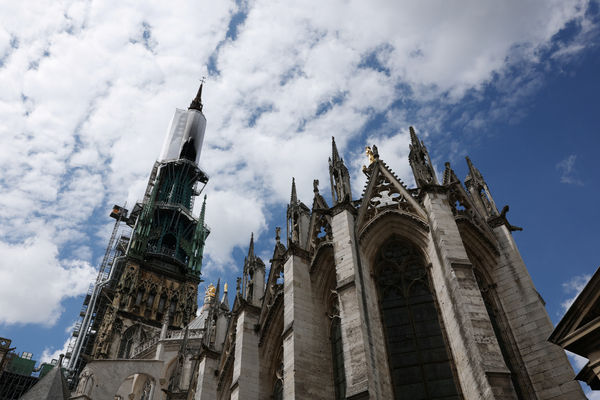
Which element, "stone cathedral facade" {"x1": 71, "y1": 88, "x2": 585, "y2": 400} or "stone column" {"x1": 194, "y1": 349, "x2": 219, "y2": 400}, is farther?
"stone column" {"x1": 194, "y1": 349, "x2": 219, "y2": 400}

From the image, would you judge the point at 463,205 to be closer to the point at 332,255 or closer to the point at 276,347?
the point at 332,255

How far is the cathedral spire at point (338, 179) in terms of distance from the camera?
14.6m

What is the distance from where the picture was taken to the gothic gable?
14039 mm

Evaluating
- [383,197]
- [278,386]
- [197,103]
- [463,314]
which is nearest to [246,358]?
[278,386]

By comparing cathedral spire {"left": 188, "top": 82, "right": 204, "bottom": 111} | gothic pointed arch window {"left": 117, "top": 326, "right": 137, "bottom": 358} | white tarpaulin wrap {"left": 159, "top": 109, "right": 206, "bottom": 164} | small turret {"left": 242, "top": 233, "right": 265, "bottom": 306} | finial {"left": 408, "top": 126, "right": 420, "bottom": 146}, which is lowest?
small turret {"left": 242, "top": 233, "right": 265, "bottom": 306}

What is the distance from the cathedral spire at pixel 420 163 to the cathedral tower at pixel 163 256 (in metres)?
22.1

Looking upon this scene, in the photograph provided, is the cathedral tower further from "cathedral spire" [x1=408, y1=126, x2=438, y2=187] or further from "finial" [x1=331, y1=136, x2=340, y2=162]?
"cathedral spire" [x1=408, y1=126, x2=438, y2=187]

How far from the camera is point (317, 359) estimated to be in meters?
12.7

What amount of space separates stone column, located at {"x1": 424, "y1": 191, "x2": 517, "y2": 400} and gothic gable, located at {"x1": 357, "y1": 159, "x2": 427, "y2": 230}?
36.1 inches

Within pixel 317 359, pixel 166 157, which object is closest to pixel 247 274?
pixel 317 359

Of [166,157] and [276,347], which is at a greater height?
[166,157]

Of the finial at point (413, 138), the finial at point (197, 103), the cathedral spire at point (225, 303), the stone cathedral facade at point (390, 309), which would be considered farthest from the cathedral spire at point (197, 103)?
the finial at point (413, 138)

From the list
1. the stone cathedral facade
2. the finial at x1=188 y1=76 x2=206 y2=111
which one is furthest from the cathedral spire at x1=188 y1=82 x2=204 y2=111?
the stone cathedral facade

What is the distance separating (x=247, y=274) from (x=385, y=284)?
6953 mm
